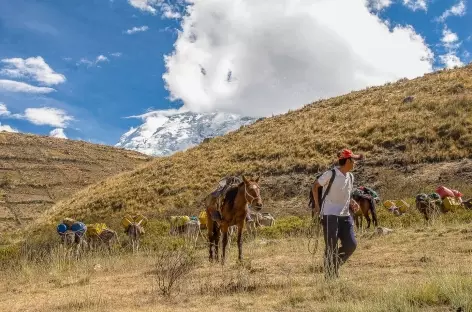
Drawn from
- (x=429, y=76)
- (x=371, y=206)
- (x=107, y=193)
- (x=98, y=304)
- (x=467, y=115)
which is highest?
(x=429, y=76)

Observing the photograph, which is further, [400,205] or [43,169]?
[43,169]

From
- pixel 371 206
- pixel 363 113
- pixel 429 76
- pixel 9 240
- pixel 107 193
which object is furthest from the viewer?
pixel 429 76

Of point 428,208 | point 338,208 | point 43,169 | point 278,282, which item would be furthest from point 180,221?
point 43,169

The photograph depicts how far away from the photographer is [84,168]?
63125 millimetres

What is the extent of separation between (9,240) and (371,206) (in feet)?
75.6

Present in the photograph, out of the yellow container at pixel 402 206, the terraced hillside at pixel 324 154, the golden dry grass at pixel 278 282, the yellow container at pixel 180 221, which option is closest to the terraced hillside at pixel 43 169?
the terraced hillside at pixel 324 154

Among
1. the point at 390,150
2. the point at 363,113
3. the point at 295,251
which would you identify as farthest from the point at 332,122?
the point at 295,251

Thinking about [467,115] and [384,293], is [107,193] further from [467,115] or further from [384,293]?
[384,293]

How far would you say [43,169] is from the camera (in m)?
59.0

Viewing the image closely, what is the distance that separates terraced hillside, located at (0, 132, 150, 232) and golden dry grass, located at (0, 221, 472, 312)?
31.3 m

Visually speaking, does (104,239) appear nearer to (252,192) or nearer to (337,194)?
(252,192)

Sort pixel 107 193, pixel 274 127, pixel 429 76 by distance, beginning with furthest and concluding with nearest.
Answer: pixel 429 76
pixel 274 127
pixel 107 193

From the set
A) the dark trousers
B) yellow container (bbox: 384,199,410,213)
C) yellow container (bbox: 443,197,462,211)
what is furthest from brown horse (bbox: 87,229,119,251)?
yellow container (bbox: 443,197,462,211)

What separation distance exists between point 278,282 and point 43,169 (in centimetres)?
5574
